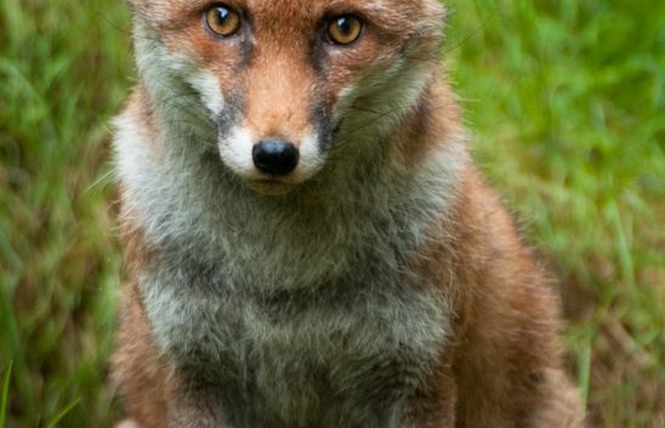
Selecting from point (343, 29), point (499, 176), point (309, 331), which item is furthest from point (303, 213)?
point (499, 176)

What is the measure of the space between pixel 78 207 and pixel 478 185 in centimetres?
241

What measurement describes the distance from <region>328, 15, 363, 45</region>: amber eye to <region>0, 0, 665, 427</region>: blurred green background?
6.83 ft

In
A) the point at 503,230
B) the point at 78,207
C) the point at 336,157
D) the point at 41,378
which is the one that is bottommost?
the point at 41,378

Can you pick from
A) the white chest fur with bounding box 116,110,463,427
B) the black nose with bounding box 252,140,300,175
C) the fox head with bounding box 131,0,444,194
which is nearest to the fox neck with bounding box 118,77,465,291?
the white chest fur with bounding box 116,110,463,427

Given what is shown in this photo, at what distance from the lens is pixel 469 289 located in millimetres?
5594

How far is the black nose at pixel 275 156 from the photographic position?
14.6 feet

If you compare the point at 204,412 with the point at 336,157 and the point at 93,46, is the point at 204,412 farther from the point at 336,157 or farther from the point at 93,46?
the point at 93,46

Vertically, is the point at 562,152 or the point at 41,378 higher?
the point at 562,152

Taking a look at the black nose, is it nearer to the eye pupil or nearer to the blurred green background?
the eye pupil

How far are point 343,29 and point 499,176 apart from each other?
3.22 m

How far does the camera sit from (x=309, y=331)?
5375 mm

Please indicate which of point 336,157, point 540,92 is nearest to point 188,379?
point 336,157

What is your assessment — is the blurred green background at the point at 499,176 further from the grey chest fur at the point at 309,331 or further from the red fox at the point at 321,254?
the grey chest fur at the point at 309,331

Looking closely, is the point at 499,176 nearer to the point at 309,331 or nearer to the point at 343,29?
the point at 309,331
